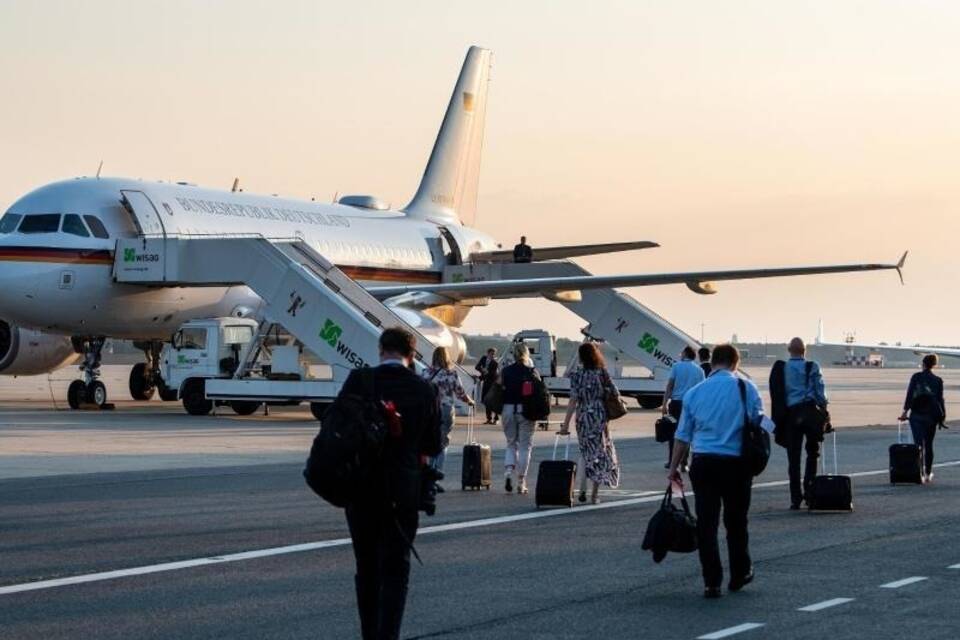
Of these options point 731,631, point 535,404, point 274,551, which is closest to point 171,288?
point 535,404

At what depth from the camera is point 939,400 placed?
2084 centimetres

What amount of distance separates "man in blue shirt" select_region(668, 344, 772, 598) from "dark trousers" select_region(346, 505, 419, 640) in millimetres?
3313

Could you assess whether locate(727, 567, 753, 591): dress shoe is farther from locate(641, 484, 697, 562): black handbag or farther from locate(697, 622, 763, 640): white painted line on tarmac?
locate(697, 622, 763, 640): white painted line on tarmac

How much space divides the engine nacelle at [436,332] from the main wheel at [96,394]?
19.8 ft

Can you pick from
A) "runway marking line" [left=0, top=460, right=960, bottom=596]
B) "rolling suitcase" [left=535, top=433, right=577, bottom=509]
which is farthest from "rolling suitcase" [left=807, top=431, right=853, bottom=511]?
"rolling suitcase" [left=535, top=433, right=577, bottom=509]

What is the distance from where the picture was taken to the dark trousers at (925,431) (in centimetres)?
2070

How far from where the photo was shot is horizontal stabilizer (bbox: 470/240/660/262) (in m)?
40.9

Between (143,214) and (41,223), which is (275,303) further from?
(41,223)

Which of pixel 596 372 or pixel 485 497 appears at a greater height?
pixel 596 372

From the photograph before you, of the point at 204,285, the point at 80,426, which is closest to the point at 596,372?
the point at 80,426

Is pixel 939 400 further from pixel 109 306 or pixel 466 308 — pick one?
pixel 466 308

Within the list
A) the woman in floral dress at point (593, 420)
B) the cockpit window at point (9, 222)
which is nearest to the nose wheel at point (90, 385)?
the cockpit window at point (9, 222)

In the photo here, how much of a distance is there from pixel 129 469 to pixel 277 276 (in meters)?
10.9

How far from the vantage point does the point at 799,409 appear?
17578mm
